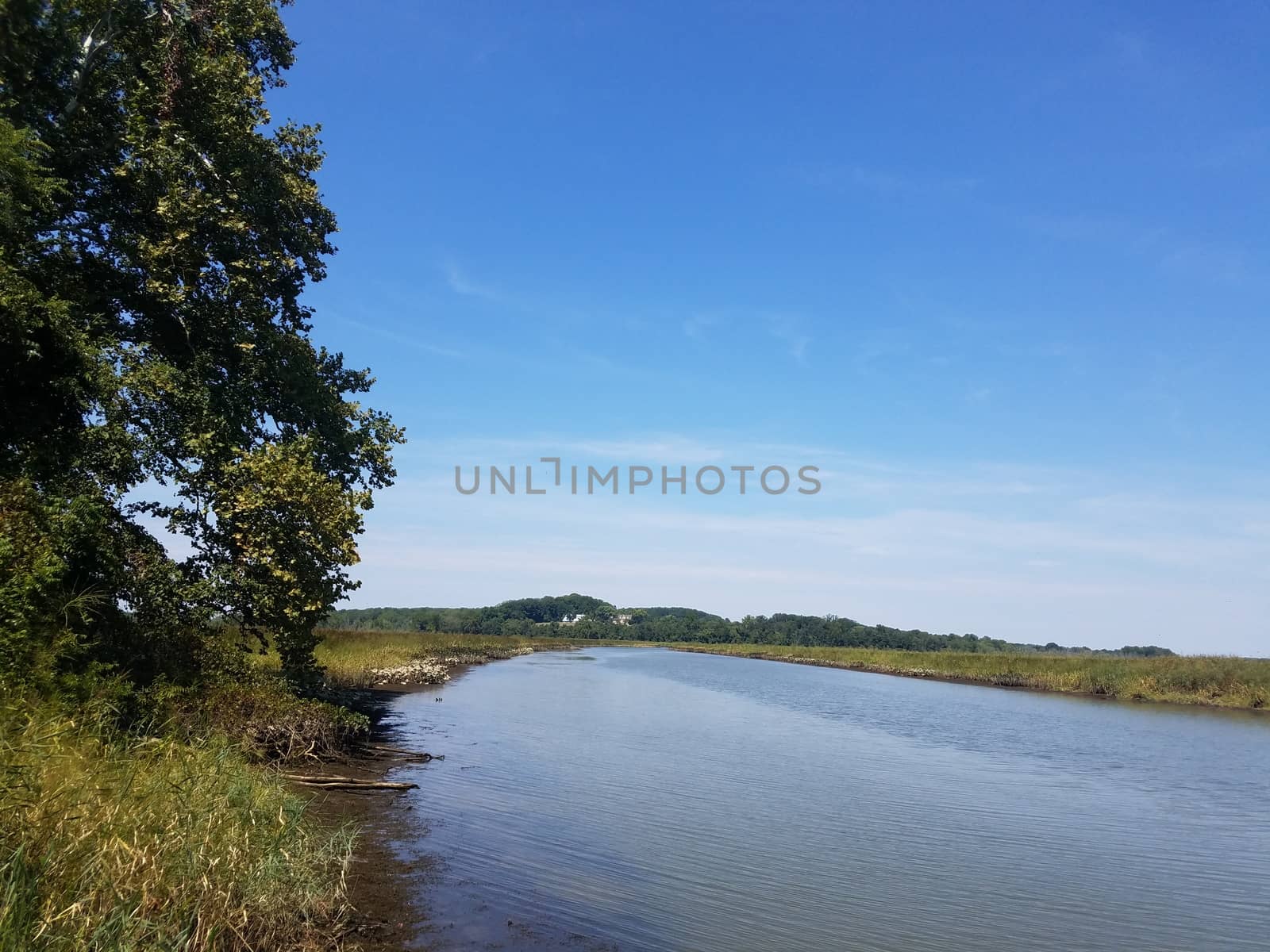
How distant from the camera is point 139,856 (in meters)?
6.00

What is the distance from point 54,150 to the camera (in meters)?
14.7

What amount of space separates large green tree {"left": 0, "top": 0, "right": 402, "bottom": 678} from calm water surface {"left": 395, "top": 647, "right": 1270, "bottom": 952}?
223 inches

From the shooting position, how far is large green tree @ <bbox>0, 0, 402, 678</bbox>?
12.3m

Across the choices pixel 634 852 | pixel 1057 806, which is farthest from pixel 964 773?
pixel 634 852

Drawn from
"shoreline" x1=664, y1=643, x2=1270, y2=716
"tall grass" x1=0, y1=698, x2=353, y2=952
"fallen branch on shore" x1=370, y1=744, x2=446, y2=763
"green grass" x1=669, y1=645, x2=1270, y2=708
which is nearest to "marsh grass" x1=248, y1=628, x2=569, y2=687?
"fallen branch on shore" x1=370, y1=744, x2=446, y2=763

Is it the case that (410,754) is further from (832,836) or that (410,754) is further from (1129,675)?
(1129,675)

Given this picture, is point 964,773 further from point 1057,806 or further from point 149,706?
point 149,706

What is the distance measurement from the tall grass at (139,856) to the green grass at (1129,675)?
1975 inches

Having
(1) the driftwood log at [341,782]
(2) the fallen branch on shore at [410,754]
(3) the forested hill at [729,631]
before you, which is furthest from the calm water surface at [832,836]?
(3) the forested hill at [729,631]

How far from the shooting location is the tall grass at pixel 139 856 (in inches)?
208

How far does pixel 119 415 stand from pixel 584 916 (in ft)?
37.0

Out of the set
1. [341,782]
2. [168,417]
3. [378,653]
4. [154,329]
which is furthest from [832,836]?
[378,653]

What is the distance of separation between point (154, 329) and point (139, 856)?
13522 millimetres

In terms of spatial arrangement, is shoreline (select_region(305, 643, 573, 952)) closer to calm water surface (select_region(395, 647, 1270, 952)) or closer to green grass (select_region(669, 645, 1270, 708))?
calm water surface (select_region(395, 647, 1270, 952))
